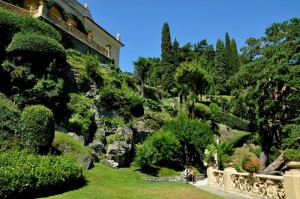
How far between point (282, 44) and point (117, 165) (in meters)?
16.3

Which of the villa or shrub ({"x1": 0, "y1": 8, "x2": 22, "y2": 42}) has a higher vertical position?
the villa

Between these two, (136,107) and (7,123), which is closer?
(7,123)

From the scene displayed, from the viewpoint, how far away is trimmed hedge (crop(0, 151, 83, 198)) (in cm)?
1109

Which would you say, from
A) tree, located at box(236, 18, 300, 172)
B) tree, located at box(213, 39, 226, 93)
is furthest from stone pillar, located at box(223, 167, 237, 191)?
tree, located at box(213, 39, 226, 93)

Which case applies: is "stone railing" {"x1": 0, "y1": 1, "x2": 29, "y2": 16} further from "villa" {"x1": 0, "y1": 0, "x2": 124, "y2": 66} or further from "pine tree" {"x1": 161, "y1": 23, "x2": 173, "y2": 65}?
"pine tree" {"x1": 161, "y1": 23, "x2": 173, "y2": 65}

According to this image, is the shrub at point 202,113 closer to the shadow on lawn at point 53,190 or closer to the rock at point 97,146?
the rock at point 97,146

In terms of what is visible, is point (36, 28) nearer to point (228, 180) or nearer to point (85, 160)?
point (85, 160)

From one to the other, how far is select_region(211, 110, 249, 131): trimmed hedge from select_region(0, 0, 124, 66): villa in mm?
21784

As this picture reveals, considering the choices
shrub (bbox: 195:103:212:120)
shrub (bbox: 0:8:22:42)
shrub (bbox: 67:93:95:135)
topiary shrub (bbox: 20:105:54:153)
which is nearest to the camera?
topiary shrub (bbox: 20:105:54:153)

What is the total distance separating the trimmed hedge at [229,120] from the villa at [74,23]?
21.8m

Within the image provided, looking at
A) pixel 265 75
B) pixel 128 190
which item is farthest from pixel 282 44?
pixel 128 190

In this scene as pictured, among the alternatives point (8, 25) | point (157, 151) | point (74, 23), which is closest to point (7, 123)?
point (8, 25)

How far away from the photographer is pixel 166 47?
2566 inches

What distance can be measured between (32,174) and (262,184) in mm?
10242
